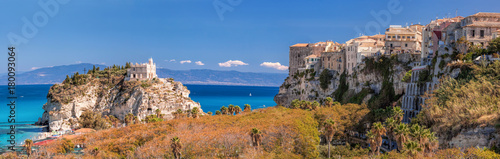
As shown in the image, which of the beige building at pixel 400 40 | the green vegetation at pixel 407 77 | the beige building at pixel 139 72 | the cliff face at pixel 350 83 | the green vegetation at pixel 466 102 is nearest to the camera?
the green vegetation at pixel 466 102

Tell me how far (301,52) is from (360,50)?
116 feet

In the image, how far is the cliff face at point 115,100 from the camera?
11744 cm

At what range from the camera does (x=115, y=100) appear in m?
124

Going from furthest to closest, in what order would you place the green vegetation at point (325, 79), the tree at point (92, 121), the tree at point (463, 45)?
the green vegetation at point (325, 79) → the tree at point (92, 121) → the tree at point (463, 45)

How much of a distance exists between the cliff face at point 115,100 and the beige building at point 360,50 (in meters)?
43.7

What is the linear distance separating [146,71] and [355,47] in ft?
205

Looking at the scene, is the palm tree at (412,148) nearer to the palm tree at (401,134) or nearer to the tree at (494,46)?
the palm tree at (401,134)

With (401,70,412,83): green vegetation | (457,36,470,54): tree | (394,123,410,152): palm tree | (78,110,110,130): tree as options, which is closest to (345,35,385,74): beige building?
(401,70,412,83): green vegetation

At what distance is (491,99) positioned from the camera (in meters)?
54.6

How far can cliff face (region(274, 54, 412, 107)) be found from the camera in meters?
84.8

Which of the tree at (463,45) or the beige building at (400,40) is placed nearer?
the tree at (463,45)

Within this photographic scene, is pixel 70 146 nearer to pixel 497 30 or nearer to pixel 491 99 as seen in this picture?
pixel 491 99

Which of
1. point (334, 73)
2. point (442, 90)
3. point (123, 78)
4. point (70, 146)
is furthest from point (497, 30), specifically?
point (123, 78)

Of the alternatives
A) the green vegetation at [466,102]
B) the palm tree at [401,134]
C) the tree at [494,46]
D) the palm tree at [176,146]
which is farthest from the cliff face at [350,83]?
the palm tree at [176,146]
